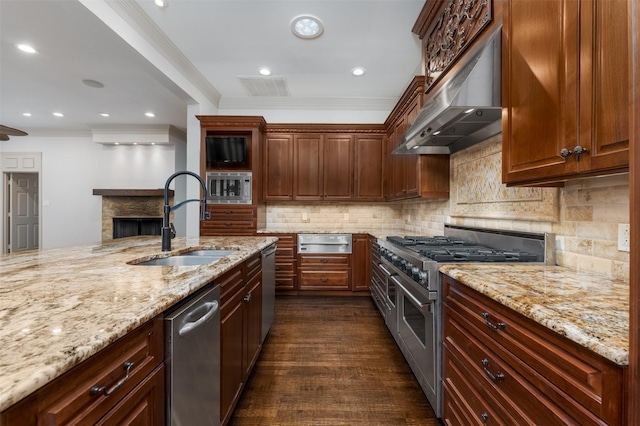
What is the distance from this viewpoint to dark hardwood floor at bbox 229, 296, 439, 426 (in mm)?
1682

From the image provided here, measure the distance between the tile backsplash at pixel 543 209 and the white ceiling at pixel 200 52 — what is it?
151 centimetres

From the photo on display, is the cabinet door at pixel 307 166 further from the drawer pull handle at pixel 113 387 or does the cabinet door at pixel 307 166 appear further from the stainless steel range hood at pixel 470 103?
the drawer pull handle at pixel 113 387

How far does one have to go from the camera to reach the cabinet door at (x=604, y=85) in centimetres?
85

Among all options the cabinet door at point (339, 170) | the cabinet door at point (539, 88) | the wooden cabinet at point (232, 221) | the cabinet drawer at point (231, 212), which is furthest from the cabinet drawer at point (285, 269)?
the cabinet door at point (539, 88)

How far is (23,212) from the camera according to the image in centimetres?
644

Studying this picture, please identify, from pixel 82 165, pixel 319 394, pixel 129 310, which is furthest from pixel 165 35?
pixel 82 165

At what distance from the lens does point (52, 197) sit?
6172mm

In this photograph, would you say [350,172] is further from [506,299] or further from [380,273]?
[506,299]

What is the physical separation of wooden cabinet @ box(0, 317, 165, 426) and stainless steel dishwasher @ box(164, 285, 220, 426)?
3 centimetres

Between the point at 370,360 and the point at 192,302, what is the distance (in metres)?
1.75

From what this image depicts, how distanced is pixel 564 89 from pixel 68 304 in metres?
1.81

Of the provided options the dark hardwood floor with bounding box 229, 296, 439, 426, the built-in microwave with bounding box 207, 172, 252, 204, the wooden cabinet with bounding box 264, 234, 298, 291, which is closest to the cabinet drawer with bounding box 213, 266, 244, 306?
the dark hardwood floor with bounding box 229, 296, 439, 426

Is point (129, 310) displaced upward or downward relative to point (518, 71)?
downward

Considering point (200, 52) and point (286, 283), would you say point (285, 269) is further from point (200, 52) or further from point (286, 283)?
point (200, 52)
